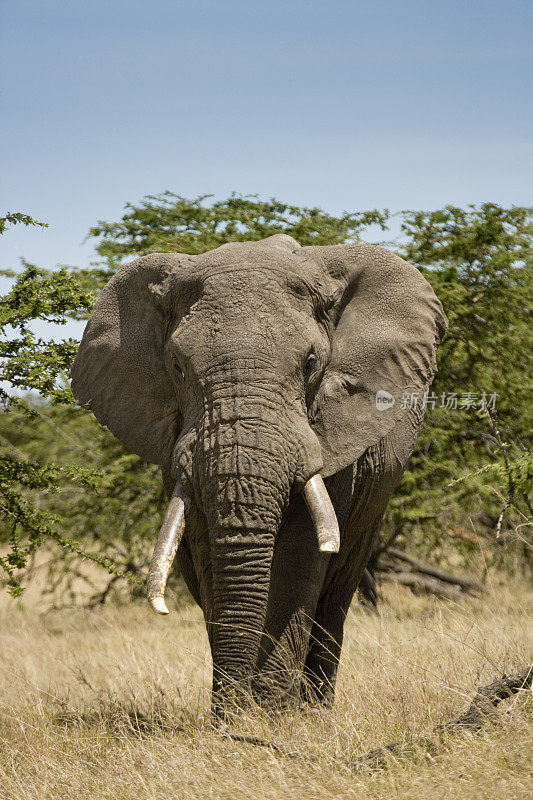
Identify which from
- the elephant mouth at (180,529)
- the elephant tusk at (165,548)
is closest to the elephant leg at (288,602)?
the elephant mouth at (180,529)

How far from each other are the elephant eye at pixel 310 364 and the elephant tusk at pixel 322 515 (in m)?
0.58

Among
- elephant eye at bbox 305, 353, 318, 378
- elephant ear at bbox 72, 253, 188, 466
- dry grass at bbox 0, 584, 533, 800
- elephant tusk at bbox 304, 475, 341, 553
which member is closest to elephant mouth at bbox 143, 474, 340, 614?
elephant tusk at bbox 304, 475, 341, 553

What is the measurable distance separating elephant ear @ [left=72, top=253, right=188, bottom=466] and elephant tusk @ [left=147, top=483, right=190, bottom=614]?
2.19 ft

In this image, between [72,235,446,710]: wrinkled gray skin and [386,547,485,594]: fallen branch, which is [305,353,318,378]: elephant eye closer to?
[72,235,446,710]: wrinkled gray skin

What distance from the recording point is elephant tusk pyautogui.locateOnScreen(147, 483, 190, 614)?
15.2 feet

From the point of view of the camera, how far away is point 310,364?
5.29 metres

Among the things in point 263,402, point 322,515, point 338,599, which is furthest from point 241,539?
point 338,599

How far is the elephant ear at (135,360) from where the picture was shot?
5.70 meters

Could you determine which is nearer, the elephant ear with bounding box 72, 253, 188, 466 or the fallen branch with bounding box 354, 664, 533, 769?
the fallen branch with bounding box 354, 664, 533, 769

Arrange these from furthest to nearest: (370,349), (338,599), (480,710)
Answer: (338,599), (370,349), (480,710)

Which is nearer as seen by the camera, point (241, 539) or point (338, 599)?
point (241, 539)

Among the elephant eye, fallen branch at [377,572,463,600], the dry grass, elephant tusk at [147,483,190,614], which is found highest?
the elephant eye

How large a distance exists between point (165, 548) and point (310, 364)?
1285mm

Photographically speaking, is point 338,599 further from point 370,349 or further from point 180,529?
point 180,529
